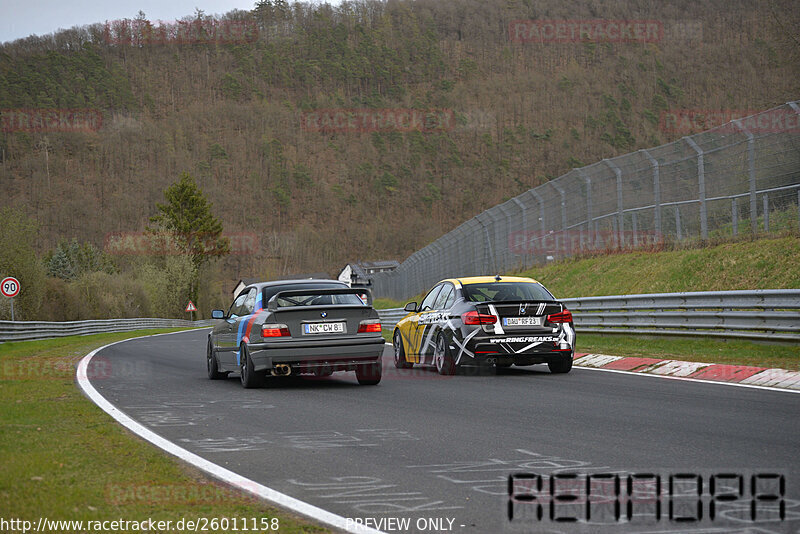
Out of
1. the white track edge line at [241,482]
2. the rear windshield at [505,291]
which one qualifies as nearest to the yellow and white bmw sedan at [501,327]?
the rear windshield at [505,291]

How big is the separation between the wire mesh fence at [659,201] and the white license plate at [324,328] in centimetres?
1181

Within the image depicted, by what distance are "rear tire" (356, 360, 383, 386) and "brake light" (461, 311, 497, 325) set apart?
1.56 metres

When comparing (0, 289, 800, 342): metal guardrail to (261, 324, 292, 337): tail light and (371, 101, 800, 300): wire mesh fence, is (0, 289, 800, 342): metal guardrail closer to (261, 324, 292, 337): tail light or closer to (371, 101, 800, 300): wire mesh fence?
(371, 101, 800, 300): wire mesh fence

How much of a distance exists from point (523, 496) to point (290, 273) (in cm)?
15222

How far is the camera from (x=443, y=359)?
13703mm

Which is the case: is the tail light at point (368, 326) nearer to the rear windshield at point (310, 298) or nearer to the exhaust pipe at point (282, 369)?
the rear windshield at point (310, 298)

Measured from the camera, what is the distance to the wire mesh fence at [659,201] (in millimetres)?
19219

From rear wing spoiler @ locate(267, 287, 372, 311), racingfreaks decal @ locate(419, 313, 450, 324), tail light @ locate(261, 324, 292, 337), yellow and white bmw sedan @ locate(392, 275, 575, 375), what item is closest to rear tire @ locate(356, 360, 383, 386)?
rear wing spoiler @ locate(267, 287, 372, 311)

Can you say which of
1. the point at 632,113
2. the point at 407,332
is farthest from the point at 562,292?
the point at 632,113

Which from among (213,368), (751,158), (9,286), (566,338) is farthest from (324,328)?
(9,286)

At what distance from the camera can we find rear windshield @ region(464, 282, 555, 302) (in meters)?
13.7

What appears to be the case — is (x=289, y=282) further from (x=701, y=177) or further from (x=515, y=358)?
(x=701, y=177)

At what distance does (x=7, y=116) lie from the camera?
6299 inches

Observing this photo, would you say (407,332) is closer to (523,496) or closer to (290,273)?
(523,496)
